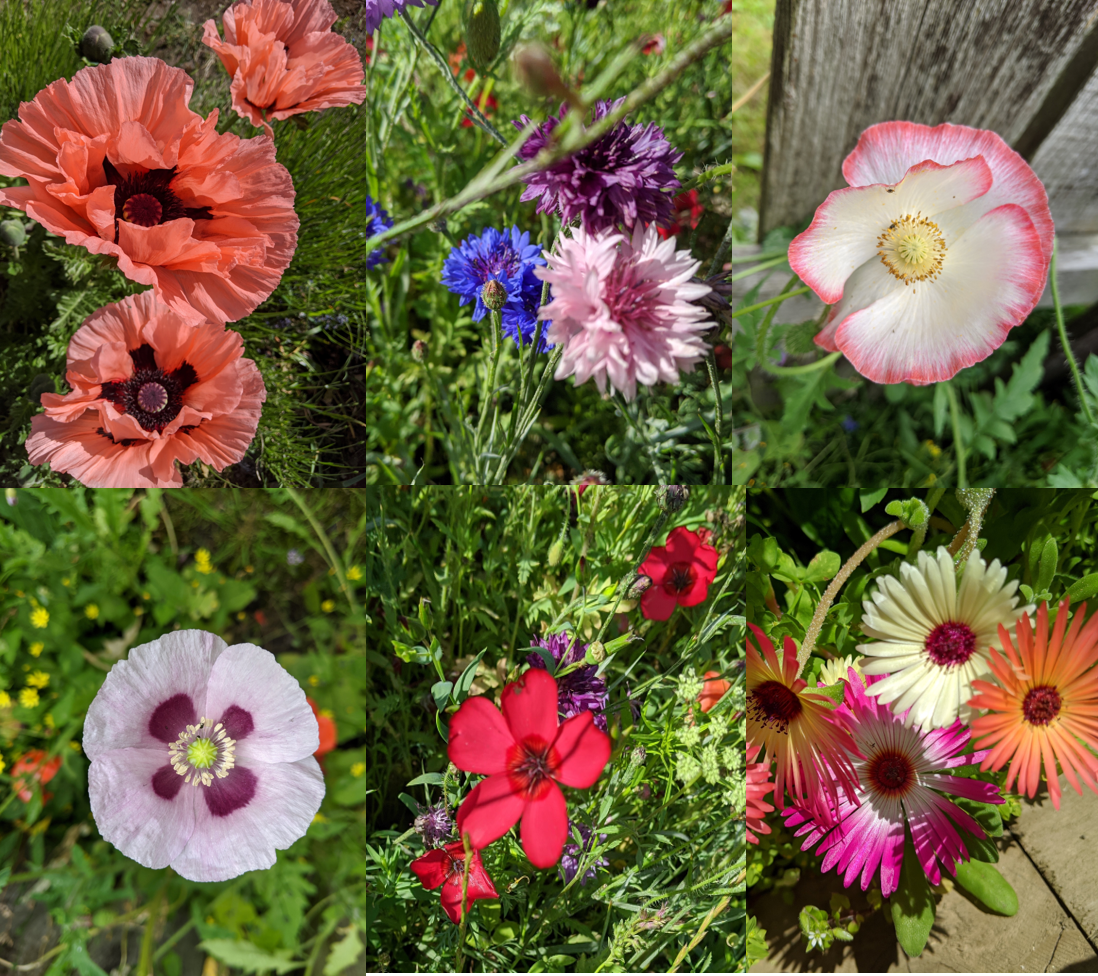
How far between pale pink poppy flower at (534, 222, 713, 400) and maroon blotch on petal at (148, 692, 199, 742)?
57cm

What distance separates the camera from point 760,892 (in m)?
0.87

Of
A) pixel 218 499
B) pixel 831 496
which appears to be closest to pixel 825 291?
pixel 831 496

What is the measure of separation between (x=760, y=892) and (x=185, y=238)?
1.00 meters

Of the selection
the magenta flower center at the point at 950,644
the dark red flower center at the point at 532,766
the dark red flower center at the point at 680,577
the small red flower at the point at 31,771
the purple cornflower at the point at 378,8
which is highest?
the purple cornflower at the point at 378,8

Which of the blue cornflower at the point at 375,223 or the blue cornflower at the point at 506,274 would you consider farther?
the blue cornflower at the point at 375,223

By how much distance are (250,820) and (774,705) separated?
0.60m

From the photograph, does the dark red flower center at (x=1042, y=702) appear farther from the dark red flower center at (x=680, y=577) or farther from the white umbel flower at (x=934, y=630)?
the dark red flower center at (x=680, y=577)

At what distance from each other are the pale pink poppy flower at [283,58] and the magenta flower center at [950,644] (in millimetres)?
889

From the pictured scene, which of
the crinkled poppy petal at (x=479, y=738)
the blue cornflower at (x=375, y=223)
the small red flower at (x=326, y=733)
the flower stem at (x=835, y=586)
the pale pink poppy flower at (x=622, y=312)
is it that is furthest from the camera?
the small red flower at (x=326, y=733)

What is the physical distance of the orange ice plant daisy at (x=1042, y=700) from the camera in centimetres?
73

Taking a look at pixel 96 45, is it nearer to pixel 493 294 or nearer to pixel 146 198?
pixel 146 198

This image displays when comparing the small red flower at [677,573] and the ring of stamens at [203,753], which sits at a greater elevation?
the small red flower at [677,573]

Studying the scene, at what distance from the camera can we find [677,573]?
786 millimetres

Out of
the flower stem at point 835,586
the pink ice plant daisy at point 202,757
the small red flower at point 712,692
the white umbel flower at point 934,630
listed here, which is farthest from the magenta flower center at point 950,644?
the pink ice plant daisy at point 202,757
